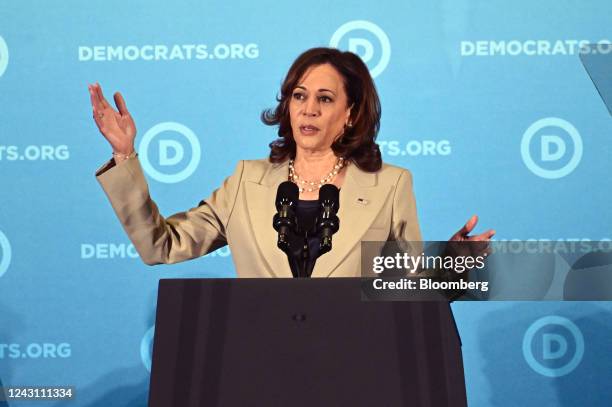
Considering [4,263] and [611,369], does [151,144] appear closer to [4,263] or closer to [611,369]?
[4,263]

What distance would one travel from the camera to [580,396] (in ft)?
10.9

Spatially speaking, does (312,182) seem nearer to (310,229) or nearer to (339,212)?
(339,212)

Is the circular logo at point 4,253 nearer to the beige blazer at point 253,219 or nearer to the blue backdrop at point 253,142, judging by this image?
the blue backdrop at point 253,142

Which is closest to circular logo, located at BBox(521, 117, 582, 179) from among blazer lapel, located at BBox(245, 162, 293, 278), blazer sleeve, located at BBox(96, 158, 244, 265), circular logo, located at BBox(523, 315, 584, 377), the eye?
circular logo, located at BBox(523, 315, 584, 377)

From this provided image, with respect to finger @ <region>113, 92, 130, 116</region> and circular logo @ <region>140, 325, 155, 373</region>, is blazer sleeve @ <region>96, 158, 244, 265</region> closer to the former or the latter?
finger @ <region>113, 92, 130, 116</region>

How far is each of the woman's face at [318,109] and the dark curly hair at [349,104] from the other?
0.02 m

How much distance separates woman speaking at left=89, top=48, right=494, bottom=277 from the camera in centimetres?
216

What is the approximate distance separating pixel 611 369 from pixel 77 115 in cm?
246

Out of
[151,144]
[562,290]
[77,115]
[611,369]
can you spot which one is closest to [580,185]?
[562,290]

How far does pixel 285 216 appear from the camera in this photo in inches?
58.6

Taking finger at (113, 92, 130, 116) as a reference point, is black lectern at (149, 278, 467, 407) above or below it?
below

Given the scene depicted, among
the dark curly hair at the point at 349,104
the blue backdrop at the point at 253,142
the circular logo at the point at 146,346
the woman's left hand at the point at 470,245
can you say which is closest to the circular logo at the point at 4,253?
the blue backdrop at the point at 253,142

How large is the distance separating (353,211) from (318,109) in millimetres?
424

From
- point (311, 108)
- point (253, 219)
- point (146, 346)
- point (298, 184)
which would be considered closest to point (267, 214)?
point (253, 219)
